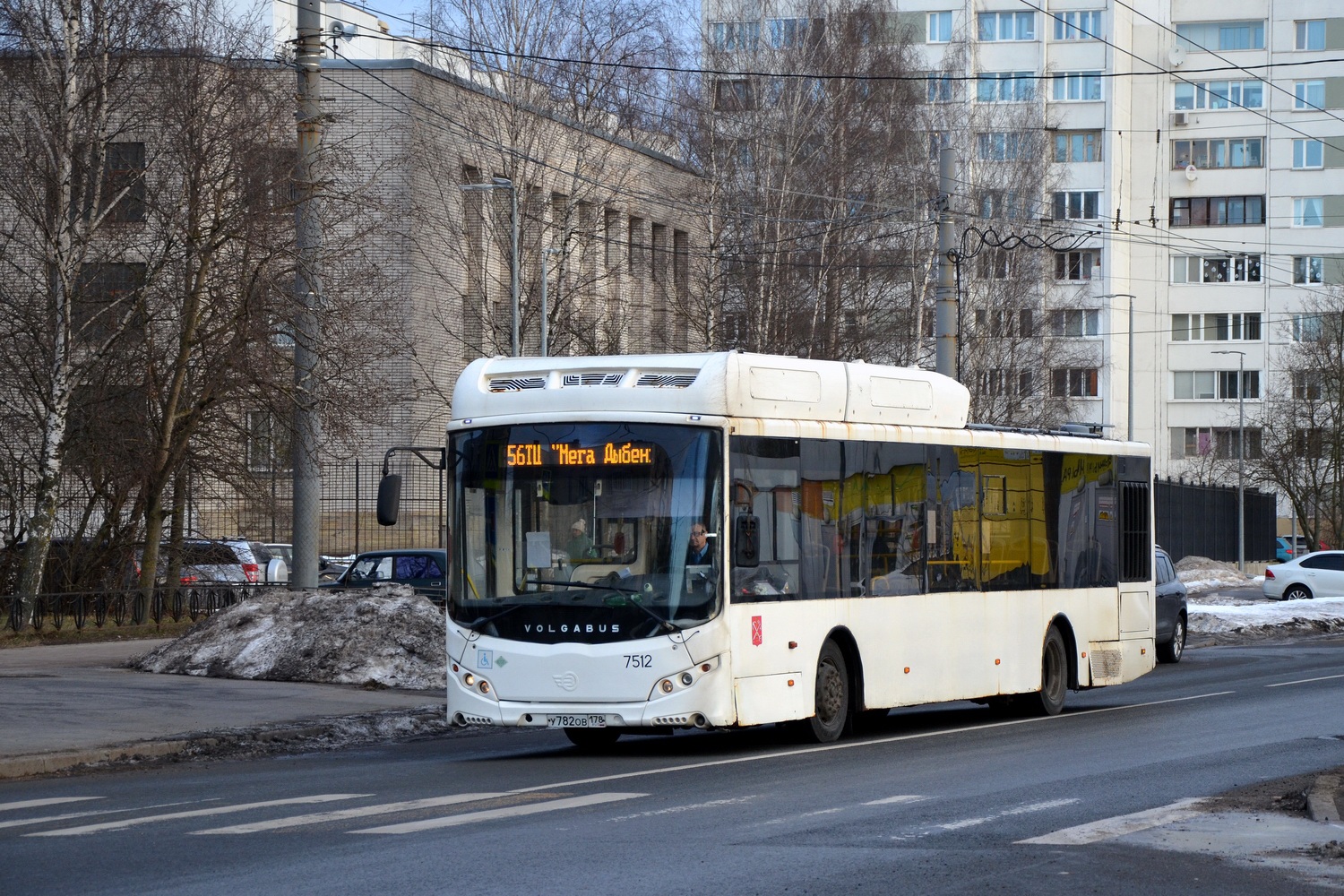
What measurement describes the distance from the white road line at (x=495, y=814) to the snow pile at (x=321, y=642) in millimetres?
9201

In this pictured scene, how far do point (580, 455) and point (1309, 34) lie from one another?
85605 millimetres

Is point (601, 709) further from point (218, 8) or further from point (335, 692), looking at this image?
point (218, 8)

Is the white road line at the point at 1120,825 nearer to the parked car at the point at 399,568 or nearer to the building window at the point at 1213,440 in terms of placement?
the parked car at the point at 399,568

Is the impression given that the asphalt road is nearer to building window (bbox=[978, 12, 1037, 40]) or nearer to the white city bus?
the white city bus

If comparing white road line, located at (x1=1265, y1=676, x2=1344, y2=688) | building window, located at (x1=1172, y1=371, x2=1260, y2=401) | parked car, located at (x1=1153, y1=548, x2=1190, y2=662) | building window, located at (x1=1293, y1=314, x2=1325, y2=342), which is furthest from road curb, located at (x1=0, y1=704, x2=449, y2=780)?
building window, located at (x1=1172, y1=371, x2=1260, y2=401)

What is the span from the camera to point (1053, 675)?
19109mm

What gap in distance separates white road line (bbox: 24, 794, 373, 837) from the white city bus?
2761 millimetres

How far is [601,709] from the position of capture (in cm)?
1402

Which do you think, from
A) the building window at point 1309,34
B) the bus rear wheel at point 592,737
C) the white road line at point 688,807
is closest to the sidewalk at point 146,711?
the bus rear wheel at point 592,737

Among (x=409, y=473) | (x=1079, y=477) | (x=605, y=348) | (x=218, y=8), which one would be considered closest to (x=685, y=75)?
(x=605, y=348)

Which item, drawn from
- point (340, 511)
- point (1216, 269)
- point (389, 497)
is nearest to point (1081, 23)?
point (1216, 269)

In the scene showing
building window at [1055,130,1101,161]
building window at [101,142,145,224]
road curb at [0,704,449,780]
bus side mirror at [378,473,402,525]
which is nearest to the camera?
road curb at [0,704,449,780]

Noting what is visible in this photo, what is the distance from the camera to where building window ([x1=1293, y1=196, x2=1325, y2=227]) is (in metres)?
92.5

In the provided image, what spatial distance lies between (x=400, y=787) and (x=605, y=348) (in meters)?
32.9
